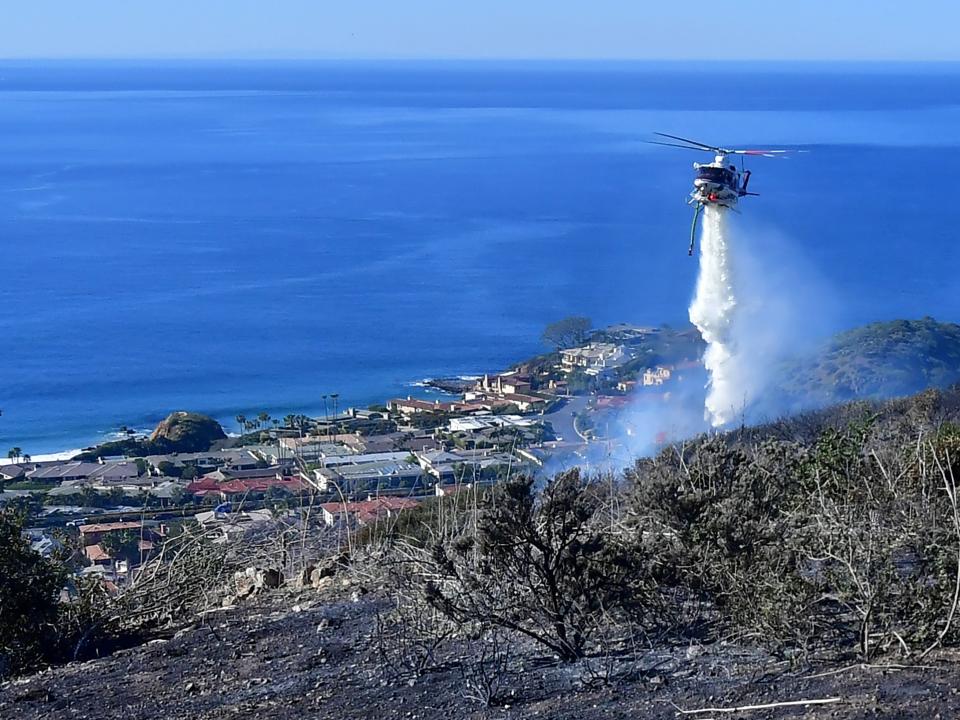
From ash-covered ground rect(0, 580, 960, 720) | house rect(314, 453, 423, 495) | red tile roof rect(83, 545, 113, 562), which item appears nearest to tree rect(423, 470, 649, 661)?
ash-covered ground rect(0, 580, 960, 720)

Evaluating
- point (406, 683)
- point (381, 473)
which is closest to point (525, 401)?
point (381, 473)

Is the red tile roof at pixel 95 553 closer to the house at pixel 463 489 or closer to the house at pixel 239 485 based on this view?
the house at pixel 463 489

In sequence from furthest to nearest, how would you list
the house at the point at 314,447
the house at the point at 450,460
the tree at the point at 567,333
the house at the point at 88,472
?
the tree at the point at 567,333
the house at the point at 88,472
the house at the point at 314,447
the house at the point at 450,460

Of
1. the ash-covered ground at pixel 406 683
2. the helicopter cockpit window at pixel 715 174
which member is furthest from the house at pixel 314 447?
the ash-covered ground at pixel 406 683

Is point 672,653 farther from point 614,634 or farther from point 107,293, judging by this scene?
point 107,293

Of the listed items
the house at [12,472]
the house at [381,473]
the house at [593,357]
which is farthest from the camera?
the house at [593,357]

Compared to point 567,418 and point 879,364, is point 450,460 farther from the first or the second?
point 879,364
